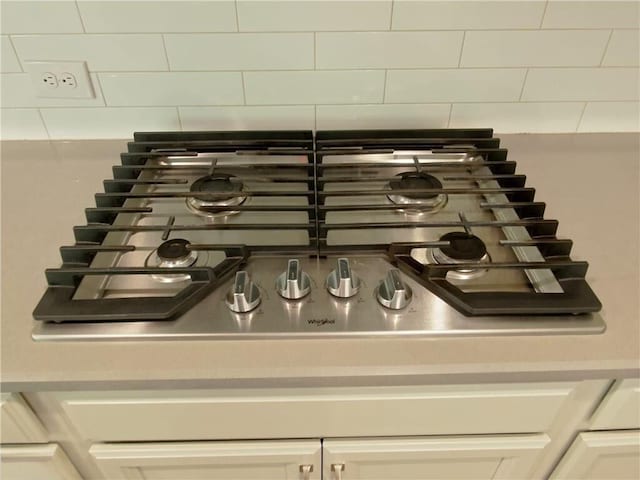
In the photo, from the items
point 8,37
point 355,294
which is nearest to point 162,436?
point 355,294

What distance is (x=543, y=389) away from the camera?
0.63 m

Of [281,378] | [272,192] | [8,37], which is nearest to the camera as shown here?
[281,378]

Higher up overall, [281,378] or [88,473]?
[281,378]

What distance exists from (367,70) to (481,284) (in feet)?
1.67

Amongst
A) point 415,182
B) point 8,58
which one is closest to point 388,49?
→ point 415,182

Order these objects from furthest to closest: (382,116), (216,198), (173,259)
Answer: (382,116) → (216,198) → (173,259)

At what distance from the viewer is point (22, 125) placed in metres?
1.01

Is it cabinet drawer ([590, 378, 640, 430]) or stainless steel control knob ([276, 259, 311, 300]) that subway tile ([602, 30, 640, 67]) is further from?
stainless steel control knob ([276, 259, 311, 300])

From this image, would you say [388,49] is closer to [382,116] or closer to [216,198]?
[382,116]

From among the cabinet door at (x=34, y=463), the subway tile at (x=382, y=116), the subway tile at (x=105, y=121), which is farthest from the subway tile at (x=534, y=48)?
the cabinet door at (x=34, y=463)

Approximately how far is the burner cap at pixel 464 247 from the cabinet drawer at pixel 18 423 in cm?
61

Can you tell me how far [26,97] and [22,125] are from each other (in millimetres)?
72

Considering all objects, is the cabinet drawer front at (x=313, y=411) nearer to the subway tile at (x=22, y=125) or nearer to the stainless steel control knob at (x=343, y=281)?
the stainless steel control knob at (x=343, y=281)

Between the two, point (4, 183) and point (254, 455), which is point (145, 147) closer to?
point (4, 183)
